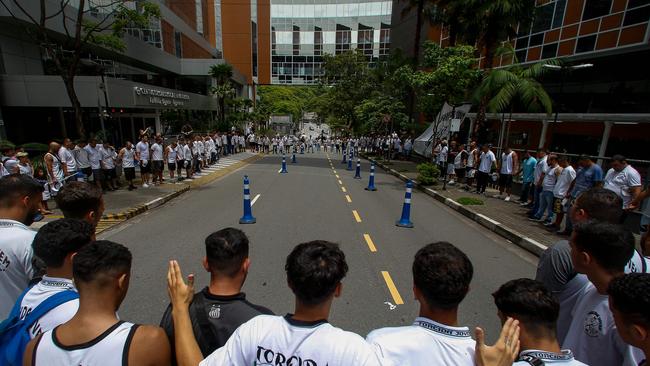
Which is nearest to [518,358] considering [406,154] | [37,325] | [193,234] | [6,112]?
[37,325]

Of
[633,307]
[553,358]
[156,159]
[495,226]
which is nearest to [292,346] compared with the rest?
[553,358]

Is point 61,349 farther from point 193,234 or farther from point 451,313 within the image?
point 193,234

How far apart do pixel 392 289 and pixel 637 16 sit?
1926cm

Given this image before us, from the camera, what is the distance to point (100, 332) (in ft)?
5.31

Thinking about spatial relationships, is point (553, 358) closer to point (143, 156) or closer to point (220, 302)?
point (220, 302)

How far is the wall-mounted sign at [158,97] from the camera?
20.7 metres

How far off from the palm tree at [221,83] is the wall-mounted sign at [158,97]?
7472mm

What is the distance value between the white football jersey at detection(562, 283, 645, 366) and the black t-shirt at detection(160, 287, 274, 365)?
213cm

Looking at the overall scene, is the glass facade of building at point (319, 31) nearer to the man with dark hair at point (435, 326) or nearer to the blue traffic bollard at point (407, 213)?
the blue traffic bollard at point (407, 213)

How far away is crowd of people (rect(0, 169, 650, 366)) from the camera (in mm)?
1566

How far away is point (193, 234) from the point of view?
7.78m

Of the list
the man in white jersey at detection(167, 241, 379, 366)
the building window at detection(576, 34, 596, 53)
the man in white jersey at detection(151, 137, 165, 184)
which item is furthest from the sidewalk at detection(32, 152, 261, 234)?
the building window at detection(576, 34, 596, 53)

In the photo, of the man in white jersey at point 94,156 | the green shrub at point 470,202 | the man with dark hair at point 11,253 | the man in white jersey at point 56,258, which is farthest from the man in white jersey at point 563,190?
the man in white jersey at point 94,156

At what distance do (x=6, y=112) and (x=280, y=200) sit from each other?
17438 mm
